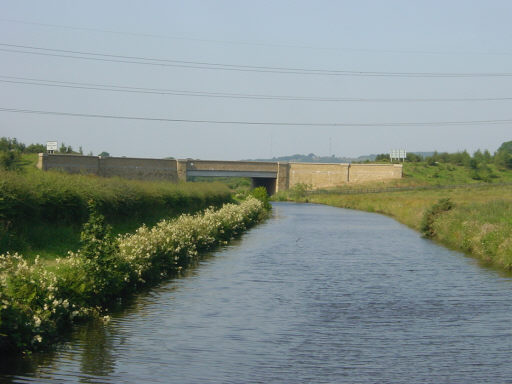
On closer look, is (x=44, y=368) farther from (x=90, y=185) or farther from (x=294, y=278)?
(x=90, y=185)

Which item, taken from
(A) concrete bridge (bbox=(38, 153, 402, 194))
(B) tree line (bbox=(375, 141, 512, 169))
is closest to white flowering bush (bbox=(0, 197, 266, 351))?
(A) concrete bridge (bbox=(38, 153, 402, 194))

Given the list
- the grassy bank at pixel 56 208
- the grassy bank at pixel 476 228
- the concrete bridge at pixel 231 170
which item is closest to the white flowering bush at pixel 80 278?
the grassy bank at pixel 56 208

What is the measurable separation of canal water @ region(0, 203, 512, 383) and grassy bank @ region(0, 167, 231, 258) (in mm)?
4502

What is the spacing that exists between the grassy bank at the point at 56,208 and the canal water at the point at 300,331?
450cm

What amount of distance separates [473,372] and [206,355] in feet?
16.8

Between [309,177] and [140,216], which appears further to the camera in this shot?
[309,177]

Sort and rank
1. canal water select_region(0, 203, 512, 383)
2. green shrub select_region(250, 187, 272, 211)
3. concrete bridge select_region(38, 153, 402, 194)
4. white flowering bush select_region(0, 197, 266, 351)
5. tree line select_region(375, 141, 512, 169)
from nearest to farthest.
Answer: canal water select_region(0, 203, 512, 383)
white flowering bush select_region(0, 197, 266, 351)
green shrub select_region(250, 187, 272, 211)
concrete bridge select_region(38, 153, 402, 194)
tree line select_region(375, 141, 512, 169)

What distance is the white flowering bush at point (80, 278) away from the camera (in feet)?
40.7

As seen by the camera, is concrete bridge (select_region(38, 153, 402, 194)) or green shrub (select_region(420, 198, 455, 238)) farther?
concrete bridge (select_region(38, 153, 402, 194))

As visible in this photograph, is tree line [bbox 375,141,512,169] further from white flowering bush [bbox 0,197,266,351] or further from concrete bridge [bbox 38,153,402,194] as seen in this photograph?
white flowering bush [bbox 0,197,266,351]

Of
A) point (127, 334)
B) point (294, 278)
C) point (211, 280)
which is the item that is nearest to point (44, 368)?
point (127, 334)

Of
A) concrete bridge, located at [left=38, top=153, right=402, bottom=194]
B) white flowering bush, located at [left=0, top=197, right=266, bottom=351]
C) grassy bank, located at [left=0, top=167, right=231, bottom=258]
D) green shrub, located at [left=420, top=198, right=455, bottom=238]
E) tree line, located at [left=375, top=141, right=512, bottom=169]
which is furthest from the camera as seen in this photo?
tree line, located at [left=375, top=141, right=512, bottom=169]

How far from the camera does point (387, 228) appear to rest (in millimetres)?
52344

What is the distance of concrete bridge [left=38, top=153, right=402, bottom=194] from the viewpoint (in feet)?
295
